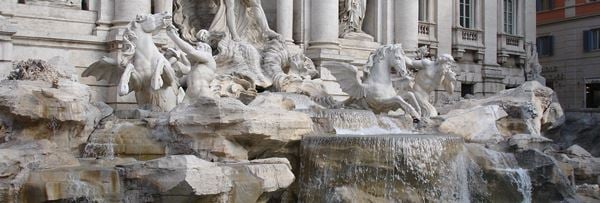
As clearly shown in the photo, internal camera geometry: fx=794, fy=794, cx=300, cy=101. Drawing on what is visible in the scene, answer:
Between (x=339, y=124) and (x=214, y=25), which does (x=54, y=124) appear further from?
(x=214, y=25)

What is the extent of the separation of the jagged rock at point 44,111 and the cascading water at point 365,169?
3.55 metres

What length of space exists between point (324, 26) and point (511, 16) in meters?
10.2

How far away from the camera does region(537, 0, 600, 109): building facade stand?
109ft

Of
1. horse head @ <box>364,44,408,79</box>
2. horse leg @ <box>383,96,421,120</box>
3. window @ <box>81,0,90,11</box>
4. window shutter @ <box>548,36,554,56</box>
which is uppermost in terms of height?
window shutter @ <box>548,36,554,56</box>

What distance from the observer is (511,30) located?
27.9 meters

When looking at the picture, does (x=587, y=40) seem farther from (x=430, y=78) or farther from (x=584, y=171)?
(x=430, y=78)

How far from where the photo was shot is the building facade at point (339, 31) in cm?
1603

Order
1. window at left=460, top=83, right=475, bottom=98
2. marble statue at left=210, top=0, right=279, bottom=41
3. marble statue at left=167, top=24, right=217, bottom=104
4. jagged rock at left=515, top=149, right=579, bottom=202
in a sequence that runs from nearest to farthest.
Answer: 1. marble statue at left=167, top=24, right=217, bottom=104
2. jagged rock at left=515, top=149, right=579, bottom=202
3. marble statue at left=210, top=0, right=279, bottom=41
4. window at left=460, top=83, right=475, bottom=98

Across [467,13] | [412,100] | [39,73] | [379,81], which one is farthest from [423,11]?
[39,73]

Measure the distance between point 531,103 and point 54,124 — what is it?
10972 mm

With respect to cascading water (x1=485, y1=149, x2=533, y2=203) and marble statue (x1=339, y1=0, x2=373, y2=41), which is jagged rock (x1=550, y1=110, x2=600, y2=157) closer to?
marble statue (x1=339, y1=0, x2=373, y2=41)

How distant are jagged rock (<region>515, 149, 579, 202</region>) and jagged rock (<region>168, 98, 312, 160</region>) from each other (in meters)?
5.42

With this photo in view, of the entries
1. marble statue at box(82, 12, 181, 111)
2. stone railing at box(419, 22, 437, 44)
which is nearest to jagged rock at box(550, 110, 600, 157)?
stone railing at box(419, 22, 437, 44)

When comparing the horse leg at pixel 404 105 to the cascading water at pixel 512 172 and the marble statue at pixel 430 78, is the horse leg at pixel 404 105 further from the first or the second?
the cascading water at pixel 512 172
